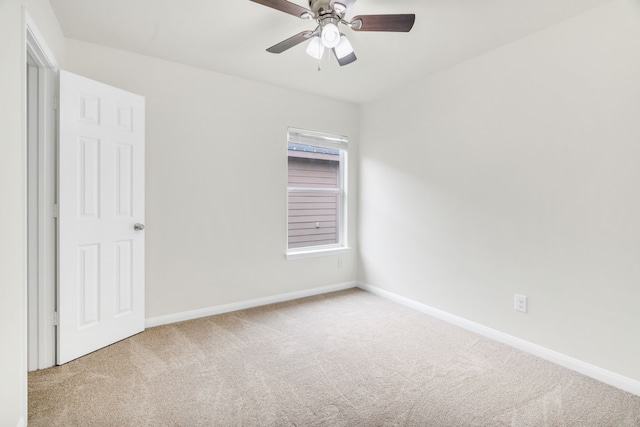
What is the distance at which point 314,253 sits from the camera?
394 centimetres

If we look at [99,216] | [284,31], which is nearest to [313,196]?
[284,31]

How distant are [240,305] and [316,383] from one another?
160cm

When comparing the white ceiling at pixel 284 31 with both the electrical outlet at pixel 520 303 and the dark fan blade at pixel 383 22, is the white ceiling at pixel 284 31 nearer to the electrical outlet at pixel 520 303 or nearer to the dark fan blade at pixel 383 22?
the dark fan blade at pixel 383 22

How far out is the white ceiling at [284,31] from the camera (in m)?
2.13

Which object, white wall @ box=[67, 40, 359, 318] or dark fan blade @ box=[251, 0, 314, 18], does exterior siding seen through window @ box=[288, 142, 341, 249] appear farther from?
dark fan blade @ box=[251, 0, 314, 18]

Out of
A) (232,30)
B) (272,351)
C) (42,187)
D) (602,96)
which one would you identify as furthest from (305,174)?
(602,96)

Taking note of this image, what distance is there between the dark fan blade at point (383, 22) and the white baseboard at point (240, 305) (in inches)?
110

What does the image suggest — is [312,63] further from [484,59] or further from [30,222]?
[30,222]

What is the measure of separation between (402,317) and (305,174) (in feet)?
6.56

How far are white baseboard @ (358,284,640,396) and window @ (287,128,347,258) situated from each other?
124 centimetres

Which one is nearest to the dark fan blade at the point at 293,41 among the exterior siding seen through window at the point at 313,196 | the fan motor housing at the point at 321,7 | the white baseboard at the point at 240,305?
the fan motor housing at the point at 321,7

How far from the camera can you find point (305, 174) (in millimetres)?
4004

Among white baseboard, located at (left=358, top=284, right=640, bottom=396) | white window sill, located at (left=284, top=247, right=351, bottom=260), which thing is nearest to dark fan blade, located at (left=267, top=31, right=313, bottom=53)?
white window sill, located at (left=284, top=247, right=351, bottom=260)

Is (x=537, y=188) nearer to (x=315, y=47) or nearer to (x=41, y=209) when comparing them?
(x=315, y=47)
